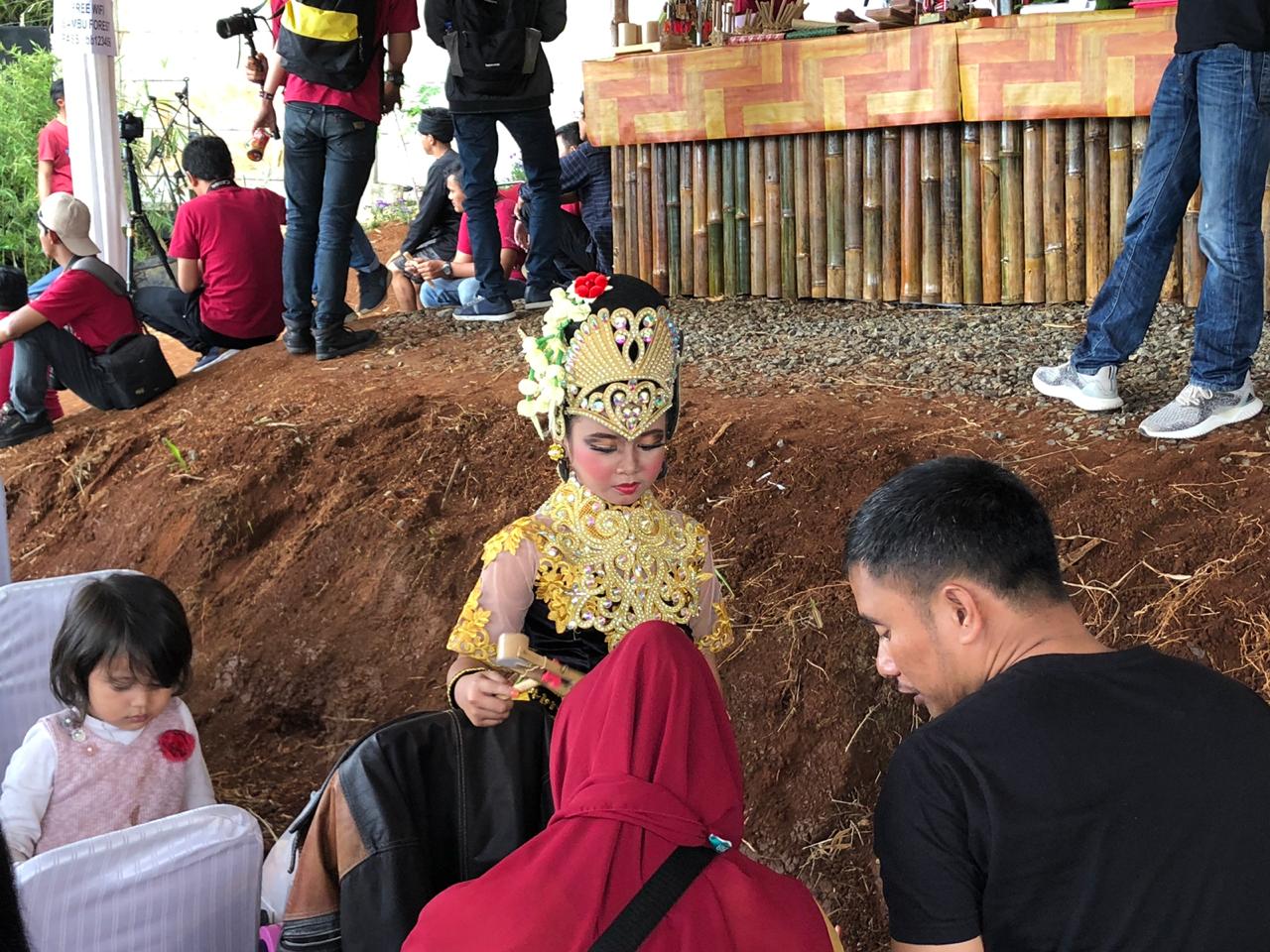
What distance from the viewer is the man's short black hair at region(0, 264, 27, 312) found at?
6746mm

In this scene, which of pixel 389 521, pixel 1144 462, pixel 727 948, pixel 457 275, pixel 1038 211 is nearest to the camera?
pixel 727 948

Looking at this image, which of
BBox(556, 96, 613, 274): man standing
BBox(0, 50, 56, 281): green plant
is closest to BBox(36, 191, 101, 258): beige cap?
BBox(556, 96, 613, 274): man standing

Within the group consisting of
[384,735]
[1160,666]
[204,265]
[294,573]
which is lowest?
[294,573]

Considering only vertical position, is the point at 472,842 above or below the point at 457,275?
below

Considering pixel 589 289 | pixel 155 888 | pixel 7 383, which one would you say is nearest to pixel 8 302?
pixel 7 383

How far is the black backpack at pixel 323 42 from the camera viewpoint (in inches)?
216

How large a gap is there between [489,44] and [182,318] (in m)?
1.97

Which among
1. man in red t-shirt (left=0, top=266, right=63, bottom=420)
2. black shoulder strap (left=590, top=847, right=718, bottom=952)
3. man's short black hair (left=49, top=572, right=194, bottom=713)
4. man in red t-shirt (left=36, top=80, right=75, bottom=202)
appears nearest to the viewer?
black shoulder strap (left=590, top=847, right=718, bottom=952)

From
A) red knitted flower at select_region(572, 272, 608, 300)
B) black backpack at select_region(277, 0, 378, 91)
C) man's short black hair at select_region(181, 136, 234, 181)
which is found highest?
black backpack at select_region(277, 0, 378, 91)

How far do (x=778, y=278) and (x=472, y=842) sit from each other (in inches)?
179

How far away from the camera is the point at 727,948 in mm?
1393

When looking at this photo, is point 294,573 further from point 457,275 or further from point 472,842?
point 457,275

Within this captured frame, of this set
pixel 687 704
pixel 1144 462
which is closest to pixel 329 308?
pixel 1144 462

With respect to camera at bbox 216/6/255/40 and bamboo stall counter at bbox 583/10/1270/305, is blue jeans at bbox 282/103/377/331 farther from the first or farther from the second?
bamboo stall counter at bbox 583/10/1270/305
